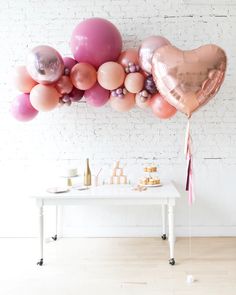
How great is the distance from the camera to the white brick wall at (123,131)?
2.84 m

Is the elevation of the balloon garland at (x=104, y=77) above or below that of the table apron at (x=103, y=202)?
above

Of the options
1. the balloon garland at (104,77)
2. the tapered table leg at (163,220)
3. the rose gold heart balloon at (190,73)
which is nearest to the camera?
the rose gold heart balloon at (190,73)

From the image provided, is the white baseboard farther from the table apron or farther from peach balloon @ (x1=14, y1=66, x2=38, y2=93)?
peach balloon @ (x1=14, y1=66, x2=38, y2=93)

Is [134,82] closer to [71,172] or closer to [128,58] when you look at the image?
[128,58]

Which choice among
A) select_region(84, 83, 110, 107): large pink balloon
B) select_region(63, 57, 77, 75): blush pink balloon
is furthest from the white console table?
select_region(63, 57, 77, 75): blush pink balloon

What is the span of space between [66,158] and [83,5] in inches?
55.9

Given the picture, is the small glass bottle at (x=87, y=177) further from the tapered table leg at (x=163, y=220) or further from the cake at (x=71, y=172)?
the tapered table leg at (x=163, y=220)

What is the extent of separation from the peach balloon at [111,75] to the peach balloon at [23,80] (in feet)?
1.71

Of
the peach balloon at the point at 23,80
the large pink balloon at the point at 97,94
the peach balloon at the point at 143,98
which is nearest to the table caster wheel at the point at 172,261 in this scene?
the peach balloon at the point at 143,98

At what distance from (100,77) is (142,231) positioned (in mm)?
1472

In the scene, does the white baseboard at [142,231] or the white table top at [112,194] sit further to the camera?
the white baseboard at [142,231]

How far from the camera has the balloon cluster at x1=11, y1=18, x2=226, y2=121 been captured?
210 centimetres

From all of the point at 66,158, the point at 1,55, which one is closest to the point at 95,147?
the point at 66,158

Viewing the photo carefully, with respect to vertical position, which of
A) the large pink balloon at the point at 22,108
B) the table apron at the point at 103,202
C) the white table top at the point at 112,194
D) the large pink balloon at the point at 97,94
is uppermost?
the large pink balloon at the point at 97,94
